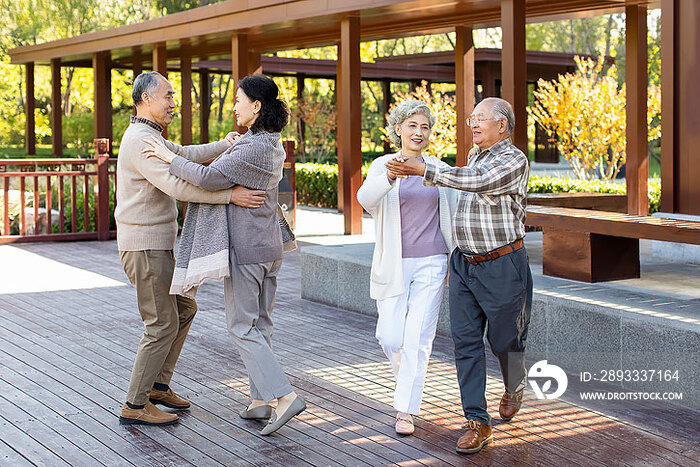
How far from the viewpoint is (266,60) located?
2188cm

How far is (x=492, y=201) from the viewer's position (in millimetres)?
4383

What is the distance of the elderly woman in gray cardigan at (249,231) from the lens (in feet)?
15.0

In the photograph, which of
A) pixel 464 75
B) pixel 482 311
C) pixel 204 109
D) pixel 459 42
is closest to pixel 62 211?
pixel 464 75

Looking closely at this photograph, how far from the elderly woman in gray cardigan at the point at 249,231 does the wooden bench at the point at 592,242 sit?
231 cm

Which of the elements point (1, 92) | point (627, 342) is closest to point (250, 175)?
point (627, 342)

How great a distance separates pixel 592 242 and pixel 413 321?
2.33 meters

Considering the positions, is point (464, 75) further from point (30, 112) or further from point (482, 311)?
point (30, 112)

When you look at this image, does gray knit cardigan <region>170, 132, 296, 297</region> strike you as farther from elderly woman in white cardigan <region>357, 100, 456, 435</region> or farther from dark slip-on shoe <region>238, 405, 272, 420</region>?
dark slip-on shoe <region>238, 405, 272, 420</region>

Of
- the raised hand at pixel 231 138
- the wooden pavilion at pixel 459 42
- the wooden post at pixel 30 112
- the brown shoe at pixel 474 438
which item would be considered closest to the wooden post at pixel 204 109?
the wooden post at pixel 30 112

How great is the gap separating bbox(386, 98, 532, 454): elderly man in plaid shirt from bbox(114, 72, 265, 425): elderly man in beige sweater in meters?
1.04

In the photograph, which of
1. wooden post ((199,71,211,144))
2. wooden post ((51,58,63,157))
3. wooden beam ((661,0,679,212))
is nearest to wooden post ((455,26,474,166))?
wooden beam ((661,0,679,212))

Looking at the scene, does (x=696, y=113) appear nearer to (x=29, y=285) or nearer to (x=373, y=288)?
(x=373, y=288)

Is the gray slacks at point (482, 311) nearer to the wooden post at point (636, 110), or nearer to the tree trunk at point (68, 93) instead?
the wooden post at point (636, 110)

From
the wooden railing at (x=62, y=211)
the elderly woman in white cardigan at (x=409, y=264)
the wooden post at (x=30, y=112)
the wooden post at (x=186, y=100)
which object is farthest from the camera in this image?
the wooden post at (x=30, y=112)
